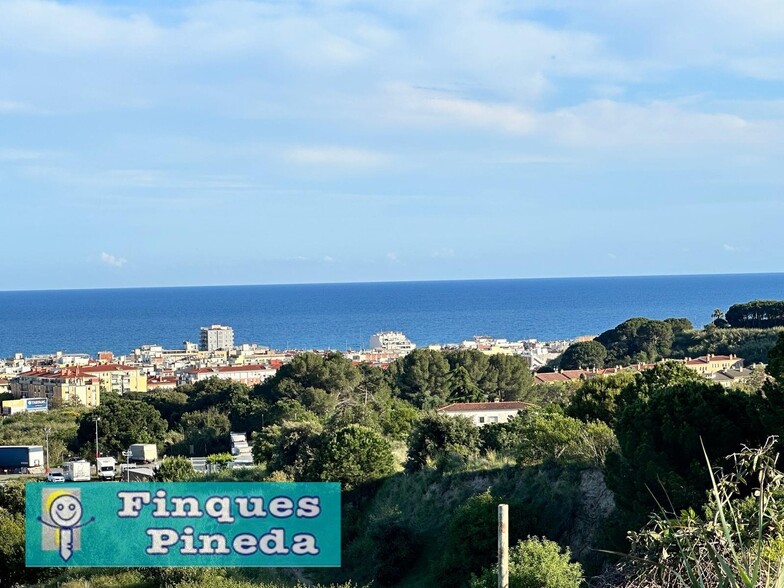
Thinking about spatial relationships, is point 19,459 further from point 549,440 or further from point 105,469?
point 549,440

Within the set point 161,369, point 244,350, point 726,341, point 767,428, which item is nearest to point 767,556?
point 767,428

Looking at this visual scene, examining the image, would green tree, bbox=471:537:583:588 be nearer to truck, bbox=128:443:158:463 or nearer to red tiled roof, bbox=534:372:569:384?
truck, bbox=128:443:158:463

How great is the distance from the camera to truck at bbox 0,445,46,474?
26.9 meters

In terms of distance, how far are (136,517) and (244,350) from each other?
272 ft

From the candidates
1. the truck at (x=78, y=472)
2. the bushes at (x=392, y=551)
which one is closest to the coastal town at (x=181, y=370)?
the truck at (x=78, y=472)

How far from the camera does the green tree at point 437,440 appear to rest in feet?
55.1

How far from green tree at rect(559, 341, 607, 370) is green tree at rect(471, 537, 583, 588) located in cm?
4361

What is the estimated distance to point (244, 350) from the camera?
89.4 metres

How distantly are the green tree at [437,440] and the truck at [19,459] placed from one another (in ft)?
47.6

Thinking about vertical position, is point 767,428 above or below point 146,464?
above

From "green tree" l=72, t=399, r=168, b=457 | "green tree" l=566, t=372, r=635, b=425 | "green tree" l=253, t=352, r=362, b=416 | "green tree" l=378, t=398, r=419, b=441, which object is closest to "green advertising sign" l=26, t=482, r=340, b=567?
"green tree" l=566, t=372, r=635, b=425

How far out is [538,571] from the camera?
28.7ft

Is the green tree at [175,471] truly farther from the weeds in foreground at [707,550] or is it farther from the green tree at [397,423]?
the weeds in foreground at [707,550]

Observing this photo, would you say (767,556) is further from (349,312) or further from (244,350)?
(349,312)
